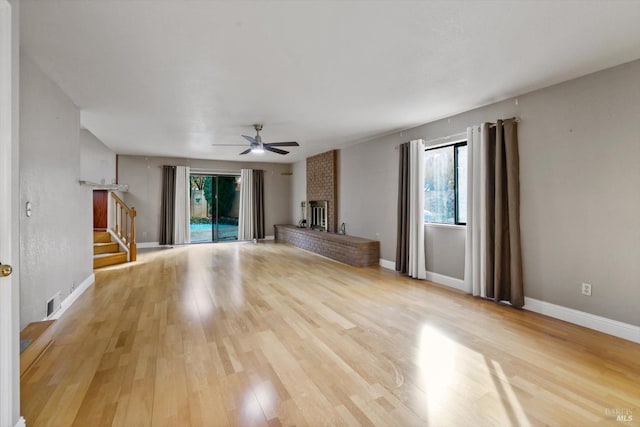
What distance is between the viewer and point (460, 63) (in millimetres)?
2783

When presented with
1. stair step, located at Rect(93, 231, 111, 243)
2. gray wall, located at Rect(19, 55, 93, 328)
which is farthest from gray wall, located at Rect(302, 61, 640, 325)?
stair step, located at Rect(93, 231, 111, 243)

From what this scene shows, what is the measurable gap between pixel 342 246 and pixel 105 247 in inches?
192

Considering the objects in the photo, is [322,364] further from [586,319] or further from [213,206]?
[213,206]

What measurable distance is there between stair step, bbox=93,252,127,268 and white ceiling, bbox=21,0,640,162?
291 cm

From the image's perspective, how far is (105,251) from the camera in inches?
243

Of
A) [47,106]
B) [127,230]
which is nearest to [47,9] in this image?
[47,106]

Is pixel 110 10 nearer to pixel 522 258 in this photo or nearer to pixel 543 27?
pixel 543 27

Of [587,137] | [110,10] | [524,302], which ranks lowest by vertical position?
[524,302]

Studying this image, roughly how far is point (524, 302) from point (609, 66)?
2.55 meters

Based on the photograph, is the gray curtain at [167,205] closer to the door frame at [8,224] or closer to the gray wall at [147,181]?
the gray wall at [147,181]

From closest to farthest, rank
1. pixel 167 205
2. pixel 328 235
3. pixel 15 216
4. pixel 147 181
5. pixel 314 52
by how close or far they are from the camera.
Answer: pixel 15 216
pixel 314 52
pixel 328 235
pixel 147 181
pixel 167 205

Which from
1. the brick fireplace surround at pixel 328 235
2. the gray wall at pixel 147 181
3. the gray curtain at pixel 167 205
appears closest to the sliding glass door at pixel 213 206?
the gray wall at pixel 147 181

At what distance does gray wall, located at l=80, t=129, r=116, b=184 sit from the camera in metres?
5.96

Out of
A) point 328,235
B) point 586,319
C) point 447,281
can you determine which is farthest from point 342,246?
point 586,319
